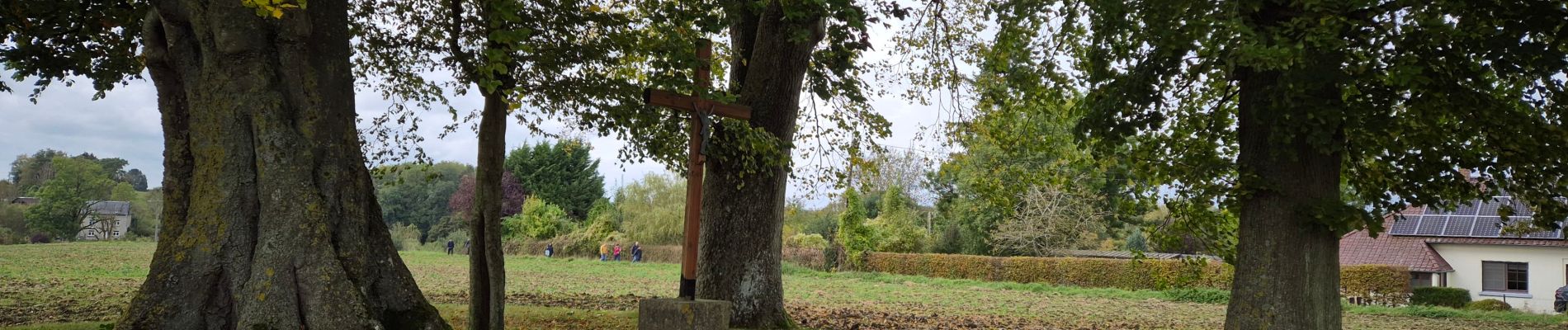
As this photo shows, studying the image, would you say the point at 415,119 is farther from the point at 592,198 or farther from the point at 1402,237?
the point at 592,198

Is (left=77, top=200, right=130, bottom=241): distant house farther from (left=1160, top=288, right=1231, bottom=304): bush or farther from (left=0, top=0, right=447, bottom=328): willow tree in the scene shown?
(left=0, top=0, right=447, bottom=328): willow tree

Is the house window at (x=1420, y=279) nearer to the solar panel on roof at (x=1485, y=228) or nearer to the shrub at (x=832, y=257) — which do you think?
the solar panel on roof at (x=1485, y=228)

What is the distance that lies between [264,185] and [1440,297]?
2632 cm

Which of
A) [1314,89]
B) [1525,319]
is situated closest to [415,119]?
[1314,89]

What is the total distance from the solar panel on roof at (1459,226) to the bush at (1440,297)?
3.53 m

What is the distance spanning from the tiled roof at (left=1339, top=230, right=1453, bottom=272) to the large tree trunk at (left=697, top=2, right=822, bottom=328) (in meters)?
21.2

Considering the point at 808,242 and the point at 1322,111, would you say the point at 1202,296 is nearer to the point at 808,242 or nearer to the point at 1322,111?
the point at 808,242

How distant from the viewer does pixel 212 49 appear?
21.2 ft

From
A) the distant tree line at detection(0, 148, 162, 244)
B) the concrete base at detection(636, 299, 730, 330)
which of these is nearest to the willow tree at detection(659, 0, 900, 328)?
the concrete base at detection(636, 299, 730, 330)

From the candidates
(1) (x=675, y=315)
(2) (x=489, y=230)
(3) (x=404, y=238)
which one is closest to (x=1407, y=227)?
(2) (x=489, y=230)

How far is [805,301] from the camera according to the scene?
18234mm

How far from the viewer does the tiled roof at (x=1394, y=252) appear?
25.8 metres

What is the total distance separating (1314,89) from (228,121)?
25.2 ft

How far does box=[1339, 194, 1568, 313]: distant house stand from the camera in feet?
80.5
